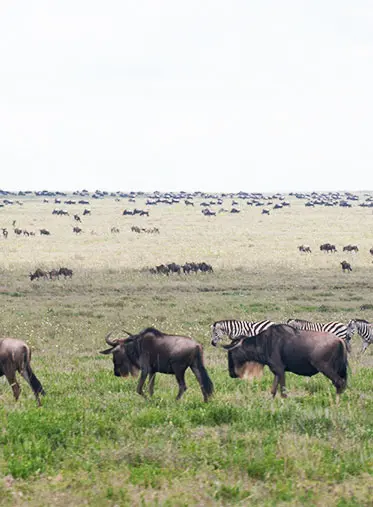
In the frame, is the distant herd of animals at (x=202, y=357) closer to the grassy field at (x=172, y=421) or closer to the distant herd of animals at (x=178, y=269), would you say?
the grassy field at (x=172, y=421)

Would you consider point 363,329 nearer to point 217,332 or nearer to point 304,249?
point 217,332

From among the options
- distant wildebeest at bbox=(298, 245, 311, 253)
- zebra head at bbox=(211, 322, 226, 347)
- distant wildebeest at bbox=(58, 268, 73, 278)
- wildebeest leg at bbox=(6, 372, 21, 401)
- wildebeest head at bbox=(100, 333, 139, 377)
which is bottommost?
distant wildebeest at bbox=(58, 268, 73, 278)

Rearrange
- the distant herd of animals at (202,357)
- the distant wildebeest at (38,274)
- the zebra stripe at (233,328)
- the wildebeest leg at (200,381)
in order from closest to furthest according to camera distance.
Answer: the wildebeest leg at (200,381) → the distant herd of animals at (202,357) → the zebra stripe at (233,328) → the distant wildebeest at (38,274)

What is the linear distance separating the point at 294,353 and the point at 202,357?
1.68 meters

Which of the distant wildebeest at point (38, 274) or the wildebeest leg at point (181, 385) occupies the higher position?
the wildebeest leg at point (181, 385)

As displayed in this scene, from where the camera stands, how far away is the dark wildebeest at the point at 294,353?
41.9 feet

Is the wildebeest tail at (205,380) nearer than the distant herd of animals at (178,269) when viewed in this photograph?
Yes

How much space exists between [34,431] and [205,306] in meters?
20.3

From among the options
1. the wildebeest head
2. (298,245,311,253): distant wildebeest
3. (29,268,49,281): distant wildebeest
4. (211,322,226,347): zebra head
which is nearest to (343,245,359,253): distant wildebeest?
(298,245,311,253): distant wildebeest

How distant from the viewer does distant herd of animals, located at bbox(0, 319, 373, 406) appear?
1252 cm

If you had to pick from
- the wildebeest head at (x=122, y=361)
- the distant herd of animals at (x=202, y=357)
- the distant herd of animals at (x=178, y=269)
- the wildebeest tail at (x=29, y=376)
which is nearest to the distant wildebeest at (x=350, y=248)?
the distant herd of animals at (x=178, y=269)

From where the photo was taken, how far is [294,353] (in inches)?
513

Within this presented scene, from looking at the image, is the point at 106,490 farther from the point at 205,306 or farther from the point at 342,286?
the point at 342,286

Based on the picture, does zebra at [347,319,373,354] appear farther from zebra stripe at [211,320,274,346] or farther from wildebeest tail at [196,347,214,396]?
wildebeest tail at [196,347,214,396]
